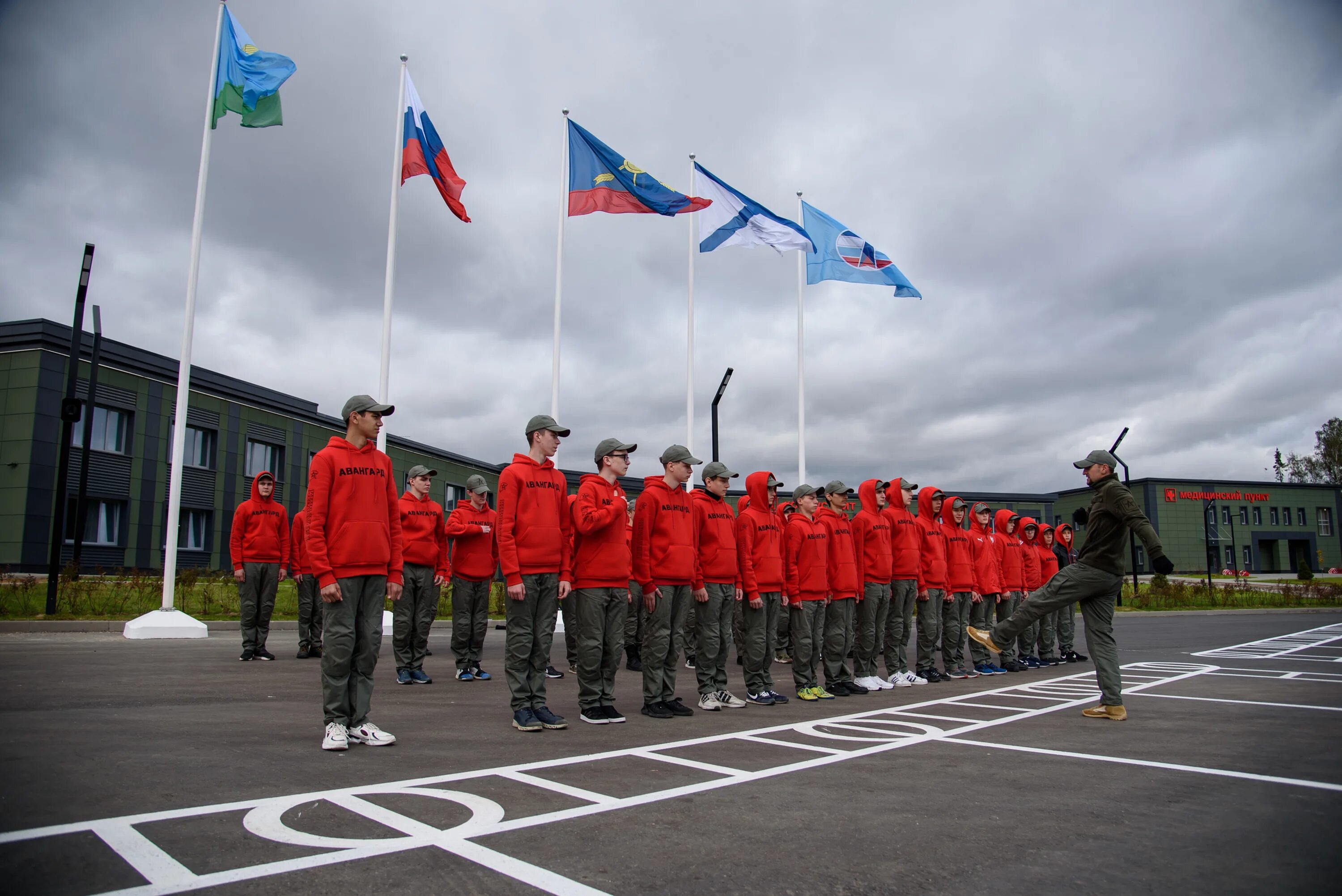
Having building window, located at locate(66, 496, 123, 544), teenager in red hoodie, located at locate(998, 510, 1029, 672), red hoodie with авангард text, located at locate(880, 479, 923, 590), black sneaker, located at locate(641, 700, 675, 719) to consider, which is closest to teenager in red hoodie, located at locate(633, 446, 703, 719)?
black sneaker, located at locate(641, 700, 675, 719)

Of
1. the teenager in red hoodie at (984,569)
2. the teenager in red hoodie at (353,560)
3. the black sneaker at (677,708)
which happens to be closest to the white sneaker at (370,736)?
the teenager in red hoodie at (353,560)

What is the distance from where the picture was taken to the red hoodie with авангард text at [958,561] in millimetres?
10734

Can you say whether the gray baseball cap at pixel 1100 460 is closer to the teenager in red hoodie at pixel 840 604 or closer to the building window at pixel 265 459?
the teenager in red hoodie at pixel 840 604

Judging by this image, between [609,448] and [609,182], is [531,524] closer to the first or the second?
[609,448]

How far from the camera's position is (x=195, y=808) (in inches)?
145

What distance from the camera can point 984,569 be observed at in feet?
37.8

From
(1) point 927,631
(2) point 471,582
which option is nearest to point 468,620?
(2) point 471,582

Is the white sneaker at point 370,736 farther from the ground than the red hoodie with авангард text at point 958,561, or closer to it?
closer to it

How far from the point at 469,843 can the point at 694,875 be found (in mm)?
953

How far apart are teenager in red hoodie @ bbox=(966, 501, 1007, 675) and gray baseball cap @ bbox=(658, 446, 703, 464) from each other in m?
5.66

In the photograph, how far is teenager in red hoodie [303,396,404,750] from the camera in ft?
17.7

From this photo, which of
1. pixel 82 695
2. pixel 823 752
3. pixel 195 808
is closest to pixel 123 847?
pixel 195 808

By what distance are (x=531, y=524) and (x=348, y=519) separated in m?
1.37

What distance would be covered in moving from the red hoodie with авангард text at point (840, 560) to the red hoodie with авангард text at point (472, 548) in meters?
3.71
